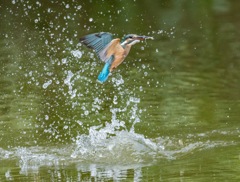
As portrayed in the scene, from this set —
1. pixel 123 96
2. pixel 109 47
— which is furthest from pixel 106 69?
pixel 123 96

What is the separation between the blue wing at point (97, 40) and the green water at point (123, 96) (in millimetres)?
717

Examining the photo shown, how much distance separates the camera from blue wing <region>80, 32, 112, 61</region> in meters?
5.23

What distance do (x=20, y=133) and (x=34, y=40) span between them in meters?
3.64

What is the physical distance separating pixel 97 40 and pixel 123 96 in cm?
205

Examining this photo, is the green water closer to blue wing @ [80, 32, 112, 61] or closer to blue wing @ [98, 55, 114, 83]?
blue wing @ [98, 55, 114, 83]

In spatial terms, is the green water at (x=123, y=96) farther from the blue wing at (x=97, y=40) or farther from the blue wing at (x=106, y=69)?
the blue wing at (x=97, y=40)

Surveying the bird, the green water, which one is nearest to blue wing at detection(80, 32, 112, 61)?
the bird

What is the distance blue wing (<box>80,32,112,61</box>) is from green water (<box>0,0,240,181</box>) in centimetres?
72

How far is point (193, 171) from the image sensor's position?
478 cm

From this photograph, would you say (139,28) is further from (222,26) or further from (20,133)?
(20,133)

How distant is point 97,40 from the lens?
526 cm

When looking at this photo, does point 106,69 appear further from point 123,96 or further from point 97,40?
point 123,96

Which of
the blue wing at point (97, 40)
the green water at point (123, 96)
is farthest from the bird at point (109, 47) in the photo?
the green water at point (123, 96)

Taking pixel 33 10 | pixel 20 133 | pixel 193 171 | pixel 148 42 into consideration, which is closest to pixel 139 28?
pixel 148 42
